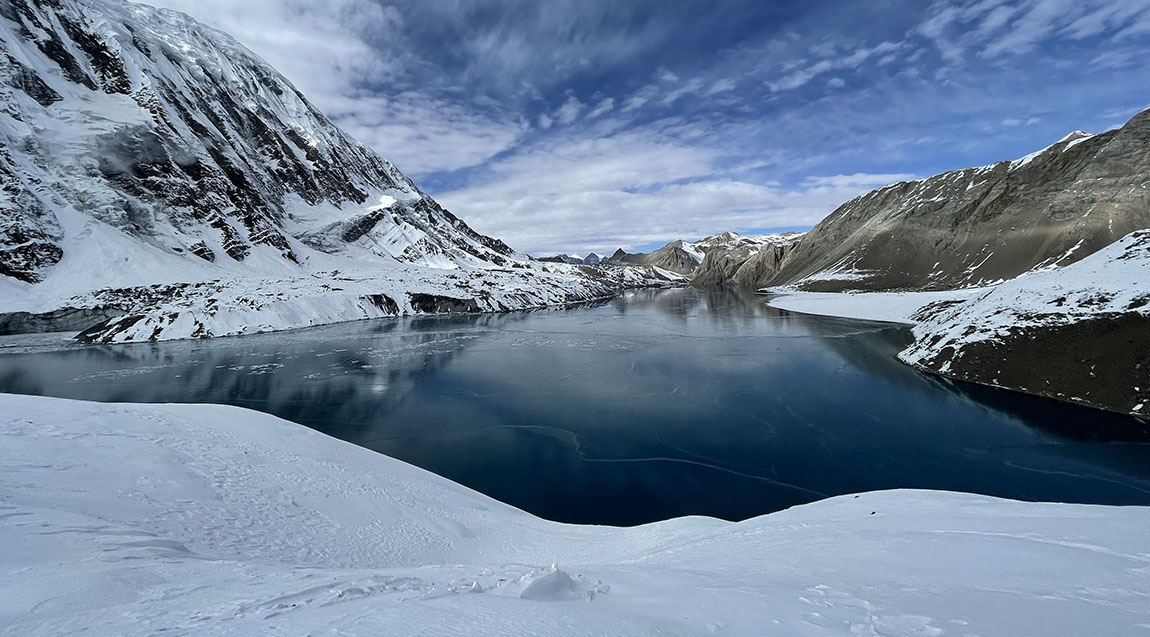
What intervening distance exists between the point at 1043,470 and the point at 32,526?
2036 centimetres

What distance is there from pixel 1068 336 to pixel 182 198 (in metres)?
107

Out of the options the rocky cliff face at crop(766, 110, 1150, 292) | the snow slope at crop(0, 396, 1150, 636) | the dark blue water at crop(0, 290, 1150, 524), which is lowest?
the dark blue water at crop(0, 290, 1150, 524)

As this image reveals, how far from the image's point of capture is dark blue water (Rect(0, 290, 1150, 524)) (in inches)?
481

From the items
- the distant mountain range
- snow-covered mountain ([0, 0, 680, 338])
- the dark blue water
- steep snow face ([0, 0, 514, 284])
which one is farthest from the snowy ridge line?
the distant mountain range

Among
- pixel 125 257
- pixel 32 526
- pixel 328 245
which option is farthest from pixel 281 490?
A: pixel 328 245

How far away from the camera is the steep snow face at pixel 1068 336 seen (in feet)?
57.6

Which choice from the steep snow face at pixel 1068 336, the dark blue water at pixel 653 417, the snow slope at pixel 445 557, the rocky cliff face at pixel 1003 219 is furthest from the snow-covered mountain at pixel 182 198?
the rocky cliff face at pixel 1003 219

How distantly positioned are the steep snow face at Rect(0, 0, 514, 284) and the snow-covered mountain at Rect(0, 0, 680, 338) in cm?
31

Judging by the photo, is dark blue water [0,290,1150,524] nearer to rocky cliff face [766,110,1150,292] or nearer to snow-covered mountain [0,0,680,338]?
snow-covered mountain [0,0,680,338]

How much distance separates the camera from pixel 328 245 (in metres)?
104

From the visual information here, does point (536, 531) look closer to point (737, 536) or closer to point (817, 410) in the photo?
point (737, 536)

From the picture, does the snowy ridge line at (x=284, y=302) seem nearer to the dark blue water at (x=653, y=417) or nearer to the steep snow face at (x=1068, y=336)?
the dark blue water at (x=653, y=417)

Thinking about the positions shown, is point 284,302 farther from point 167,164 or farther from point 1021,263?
point 1021,263

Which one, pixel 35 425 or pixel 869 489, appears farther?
pixel 869 489
